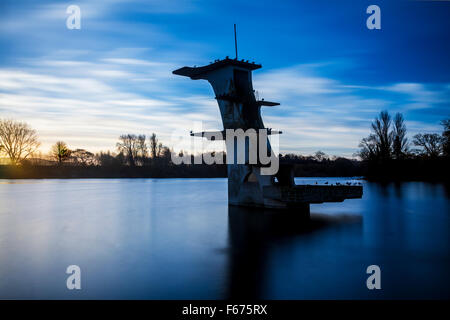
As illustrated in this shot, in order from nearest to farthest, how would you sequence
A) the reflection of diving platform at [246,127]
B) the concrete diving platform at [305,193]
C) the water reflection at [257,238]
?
1. the water reflection at [257,238]
2. the concrete diving platform at [305,193]
3. the reflection of diving platform at [246,127]

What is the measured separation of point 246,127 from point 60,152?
87616 mm

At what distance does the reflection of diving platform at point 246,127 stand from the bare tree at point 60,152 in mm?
83690

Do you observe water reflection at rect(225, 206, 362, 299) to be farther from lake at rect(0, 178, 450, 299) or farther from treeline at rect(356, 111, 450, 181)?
treeline at rect(356, 111, 450, 181)

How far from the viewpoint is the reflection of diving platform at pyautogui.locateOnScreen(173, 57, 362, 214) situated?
20.9 meters

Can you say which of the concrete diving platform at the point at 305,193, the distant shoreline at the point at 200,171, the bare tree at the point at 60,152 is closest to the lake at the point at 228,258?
the concrete diving platform at the point at 305,193

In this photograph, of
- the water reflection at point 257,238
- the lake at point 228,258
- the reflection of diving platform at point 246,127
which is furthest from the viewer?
the reflection of diving platform at point 246,127

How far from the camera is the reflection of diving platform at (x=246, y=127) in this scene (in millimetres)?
20891

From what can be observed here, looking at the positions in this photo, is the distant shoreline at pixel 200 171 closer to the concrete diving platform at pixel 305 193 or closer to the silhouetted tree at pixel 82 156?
the silhouetted tree at pixel 82 156

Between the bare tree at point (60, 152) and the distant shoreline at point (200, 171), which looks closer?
the distant shoreline at point (200, 171)

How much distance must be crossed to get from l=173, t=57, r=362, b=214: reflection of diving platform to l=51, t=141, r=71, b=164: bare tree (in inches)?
3295

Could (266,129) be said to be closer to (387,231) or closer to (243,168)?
(243,168)

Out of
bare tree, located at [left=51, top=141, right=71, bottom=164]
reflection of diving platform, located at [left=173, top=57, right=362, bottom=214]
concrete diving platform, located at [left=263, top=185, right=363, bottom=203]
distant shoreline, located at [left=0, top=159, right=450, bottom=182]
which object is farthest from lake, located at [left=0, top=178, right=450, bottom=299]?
bare tree, located at [left=51, top=141, right=71, bottom=164]

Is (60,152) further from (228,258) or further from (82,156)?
(228,258)

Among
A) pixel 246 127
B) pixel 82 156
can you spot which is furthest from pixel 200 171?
pixel 246 127
